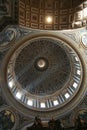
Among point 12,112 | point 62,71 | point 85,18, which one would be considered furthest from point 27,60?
point 85,18

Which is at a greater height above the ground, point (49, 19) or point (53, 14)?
point (53, 14)

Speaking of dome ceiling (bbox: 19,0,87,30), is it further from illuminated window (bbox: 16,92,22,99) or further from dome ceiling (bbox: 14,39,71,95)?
illuminated window (bbox: 16,92,22,99)

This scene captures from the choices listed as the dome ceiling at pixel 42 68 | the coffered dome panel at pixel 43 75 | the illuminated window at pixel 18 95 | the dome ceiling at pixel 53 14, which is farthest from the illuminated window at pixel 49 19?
the illuminated window at pixel 18 95

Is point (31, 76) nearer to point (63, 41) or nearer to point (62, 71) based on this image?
point (62, 71)

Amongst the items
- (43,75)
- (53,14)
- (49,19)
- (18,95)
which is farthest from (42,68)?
(53,14)

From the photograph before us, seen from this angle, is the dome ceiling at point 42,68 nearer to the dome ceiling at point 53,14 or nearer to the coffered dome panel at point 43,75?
the coffered dome panel at point 43,75

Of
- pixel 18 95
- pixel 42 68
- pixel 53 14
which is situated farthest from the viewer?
pixel 42 68

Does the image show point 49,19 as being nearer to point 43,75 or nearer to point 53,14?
point 53,14

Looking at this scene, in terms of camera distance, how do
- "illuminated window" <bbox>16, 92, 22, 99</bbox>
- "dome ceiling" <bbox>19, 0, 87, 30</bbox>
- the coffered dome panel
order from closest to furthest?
"dome ceiling" <bbox>19, 0, 87, 30</bbox>
the coffered dome panel
"illuminated window" <bbox>16, 92, 22, 99</bbox>

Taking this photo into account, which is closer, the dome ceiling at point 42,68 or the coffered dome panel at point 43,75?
the coffered dome panel at point 43,75

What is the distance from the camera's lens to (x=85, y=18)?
1908 cm

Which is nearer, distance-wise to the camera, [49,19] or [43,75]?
[49,19]

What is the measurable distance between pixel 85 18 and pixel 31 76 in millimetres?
6619

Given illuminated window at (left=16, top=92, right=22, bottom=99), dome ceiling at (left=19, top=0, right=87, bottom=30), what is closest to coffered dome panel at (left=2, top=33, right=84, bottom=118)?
illuminated window at (left=16, top=92, right=22, bottom=99)
